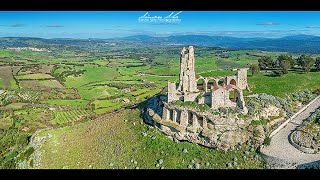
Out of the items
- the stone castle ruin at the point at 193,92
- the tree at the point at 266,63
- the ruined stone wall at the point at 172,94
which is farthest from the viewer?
the tree at the point at 266,63

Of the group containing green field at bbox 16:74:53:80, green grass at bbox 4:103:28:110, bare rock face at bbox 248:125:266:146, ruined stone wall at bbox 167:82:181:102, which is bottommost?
green grass at bbox 4:103:28:110

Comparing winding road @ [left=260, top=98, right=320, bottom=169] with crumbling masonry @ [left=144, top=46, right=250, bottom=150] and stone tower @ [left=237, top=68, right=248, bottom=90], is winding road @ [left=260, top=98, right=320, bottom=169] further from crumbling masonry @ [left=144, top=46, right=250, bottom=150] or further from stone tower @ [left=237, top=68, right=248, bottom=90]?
stone tower @ [left=237, top=68, right=248, bottom=90]

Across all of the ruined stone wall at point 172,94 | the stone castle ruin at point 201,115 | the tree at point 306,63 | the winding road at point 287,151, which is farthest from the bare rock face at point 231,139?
the tree at point 306,63

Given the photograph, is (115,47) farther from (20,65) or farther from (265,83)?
(265,83)

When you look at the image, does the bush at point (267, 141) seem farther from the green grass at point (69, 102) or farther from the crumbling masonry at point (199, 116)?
the green grass at point (69, 102)

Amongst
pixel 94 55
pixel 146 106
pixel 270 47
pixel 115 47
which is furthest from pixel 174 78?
pixel 146 106

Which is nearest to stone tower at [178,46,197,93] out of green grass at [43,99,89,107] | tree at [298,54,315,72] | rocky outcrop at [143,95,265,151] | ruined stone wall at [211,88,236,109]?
rocky outcrop at [143,95,265,151]

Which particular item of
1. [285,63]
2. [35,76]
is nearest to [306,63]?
[285,63]
